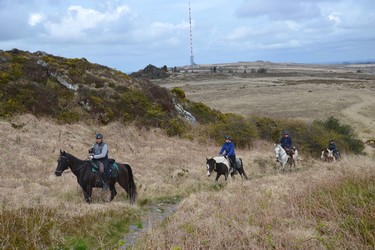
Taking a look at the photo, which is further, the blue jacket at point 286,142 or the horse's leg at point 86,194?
the blue jacket at point 286,142

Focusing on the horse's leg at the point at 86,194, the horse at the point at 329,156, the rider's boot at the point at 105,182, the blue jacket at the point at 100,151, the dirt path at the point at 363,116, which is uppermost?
the blue jacket at the point at 100,151

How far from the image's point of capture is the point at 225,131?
97.5 feet

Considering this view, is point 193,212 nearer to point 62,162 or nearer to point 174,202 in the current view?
point 174,202

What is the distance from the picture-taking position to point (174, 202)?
1495cm

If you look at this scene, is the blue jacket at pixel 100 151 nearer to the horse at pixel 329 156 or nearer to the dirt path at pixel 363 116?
the horse at pixel 329 156

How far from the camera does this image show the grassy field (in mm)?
6816

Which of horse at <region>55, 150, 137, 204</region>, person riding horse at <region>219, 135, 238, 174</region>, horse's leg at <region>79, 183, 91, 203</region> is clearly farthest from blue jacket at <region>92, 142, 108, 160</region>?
person riding horse at <region>219, 135, 238, 174</region>

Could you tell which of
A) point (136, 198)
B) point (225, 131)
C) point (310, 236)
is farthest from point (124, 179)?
point (225, 131)

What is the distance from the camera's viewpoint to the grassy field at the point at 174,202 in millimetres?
6816

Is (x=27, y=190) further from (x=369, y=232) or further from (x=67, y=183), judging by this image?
(x=369, y=232)

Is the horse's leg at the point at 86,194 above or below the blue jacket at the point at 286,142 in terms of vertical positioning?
above

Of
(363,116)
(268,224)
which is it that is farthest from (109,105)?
(363,116)

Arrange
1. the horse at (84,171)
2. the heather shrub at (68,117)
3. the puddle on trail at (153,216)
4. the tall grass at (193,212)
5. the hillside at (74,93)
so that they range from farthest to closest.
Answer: the hillside at (74,93), the heather shrub at (68,117), the horse at (84,171), the puddle on trail at (153,216), the tall grass at (193,212)

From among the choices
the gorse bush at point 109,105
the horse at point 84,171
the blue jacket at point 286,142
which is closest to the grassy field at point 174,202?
the horse at point 84,171
